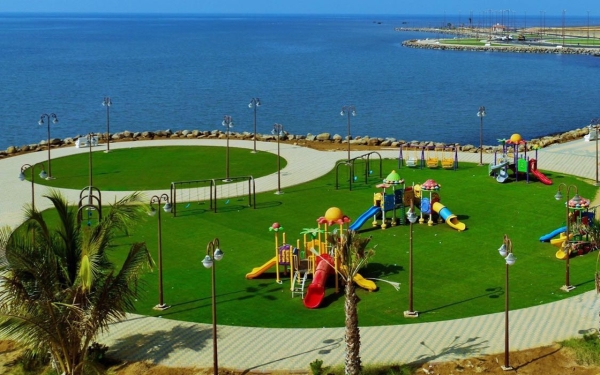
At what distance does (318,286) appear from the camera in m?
25.0

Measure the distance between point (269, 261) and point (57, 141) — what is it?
34270 mm

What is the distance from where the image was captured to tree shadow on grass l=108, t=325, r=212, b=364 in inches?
850

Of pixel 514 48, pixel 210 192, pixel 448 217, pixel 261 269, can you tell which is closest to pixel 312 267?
pixel 261 269

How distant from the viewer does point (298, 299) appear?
25.5m

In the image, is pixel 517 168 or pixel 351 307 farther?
pixel 517 168

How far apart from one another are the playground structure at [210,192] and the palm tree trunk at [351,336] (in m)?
17.1

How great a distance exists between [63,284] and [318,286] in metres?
8.35

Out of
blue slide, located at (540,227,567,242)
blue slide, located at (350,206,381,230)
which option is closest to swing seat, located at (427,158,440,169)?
blue slide, located at (350,206,381,230)

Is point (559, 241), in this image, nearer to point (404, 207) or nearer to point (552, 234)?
point (552, 234)

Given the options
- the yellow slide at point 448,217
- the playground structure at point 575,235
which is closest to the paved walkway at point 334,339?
the playground structure at point 575,235

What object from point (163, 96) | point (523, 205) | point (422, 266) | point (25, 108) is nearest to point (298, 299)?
point (422, 266)

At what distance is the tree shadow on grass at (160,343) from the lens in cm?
2159

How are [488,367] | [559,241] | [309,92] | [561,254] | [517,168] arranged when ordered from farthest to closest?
[309,92]
[517,168]
[559,241]
[561,254]
[488,367]

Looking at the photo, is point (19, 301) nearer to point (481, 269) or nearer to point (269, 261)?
point (269, 261)
